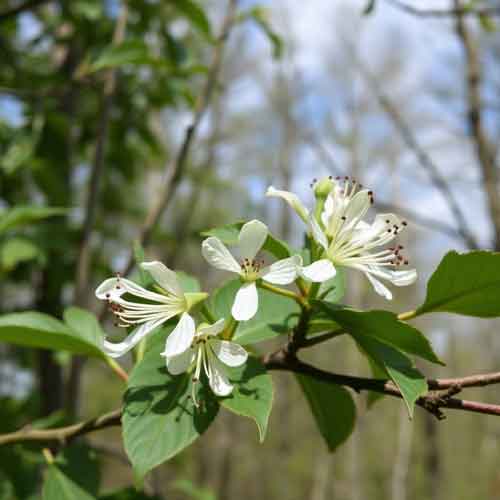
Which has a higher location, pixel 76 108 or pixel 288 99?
pixel 288 99

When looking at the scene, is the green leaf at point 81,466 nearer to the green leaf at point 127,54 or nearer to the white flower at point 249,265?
the white flower at point 249,265

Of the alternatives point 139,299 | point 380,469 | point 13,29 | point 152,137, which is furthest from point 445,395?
point 380,469

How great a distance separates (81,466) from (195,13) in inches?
55.4

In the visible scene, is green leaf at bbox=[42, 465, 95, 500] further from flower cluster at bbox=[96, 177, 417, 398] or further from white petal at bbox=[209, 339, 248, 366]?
white petal at bbox=[209, 339, 248, 366]

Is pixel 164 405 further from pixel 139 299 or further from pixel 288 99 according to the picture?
pixel 288 99

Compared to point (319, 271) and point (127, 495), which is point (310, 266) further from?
point (127, 495)

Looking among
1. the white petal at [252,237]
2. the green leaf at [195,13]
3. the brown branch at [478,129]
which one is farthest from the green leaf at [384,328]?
the green leaf at [195,13]

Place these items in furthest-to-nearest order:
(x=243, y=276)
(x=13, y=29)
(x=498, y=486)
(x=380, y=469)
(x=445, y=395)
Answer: (x=380, y=469) < (x=498, y=486) < (x=13, y=29) < (x=243, y=276) < (x=445, y=395)

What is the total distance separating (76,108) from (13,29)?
Result: 1.27 ft

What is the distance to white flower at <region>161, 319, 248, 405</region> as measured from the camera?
70cm

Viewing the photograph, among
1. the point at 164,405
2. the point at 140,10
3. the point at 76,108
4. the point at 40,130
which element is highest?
the point at 140,10

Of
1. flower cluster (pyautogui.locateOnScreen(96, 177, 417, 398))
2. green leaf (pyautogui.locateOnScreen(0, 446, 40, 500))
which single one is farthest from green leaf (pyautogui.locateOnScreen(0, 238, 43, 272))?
flower cluster (pyautogui.locateOnScreen(96, 177, 417, 398))

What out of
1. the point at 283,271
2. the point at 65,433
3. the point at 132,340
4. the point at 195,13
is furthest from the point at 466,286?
the point at 195,13

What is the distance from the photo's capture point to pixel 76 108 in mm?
2395
